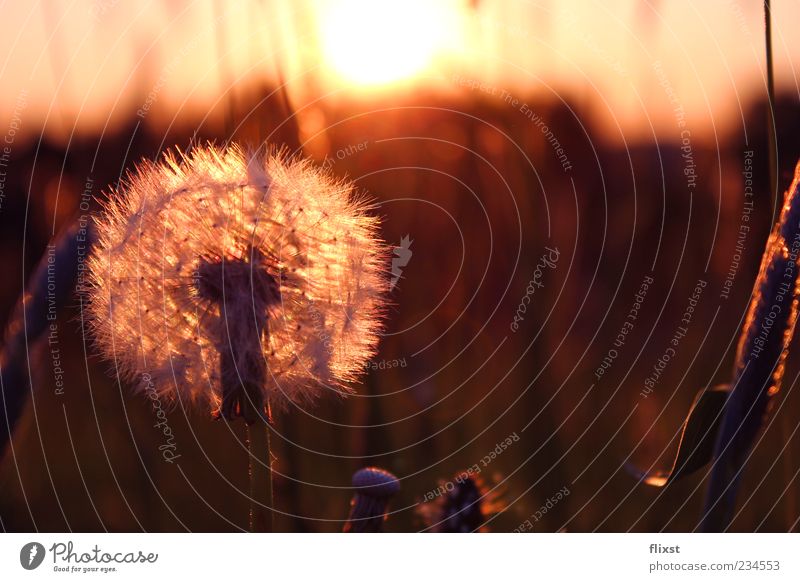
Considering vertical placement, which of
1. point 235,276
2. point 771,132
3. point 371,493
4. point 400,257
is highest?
point 771,132
